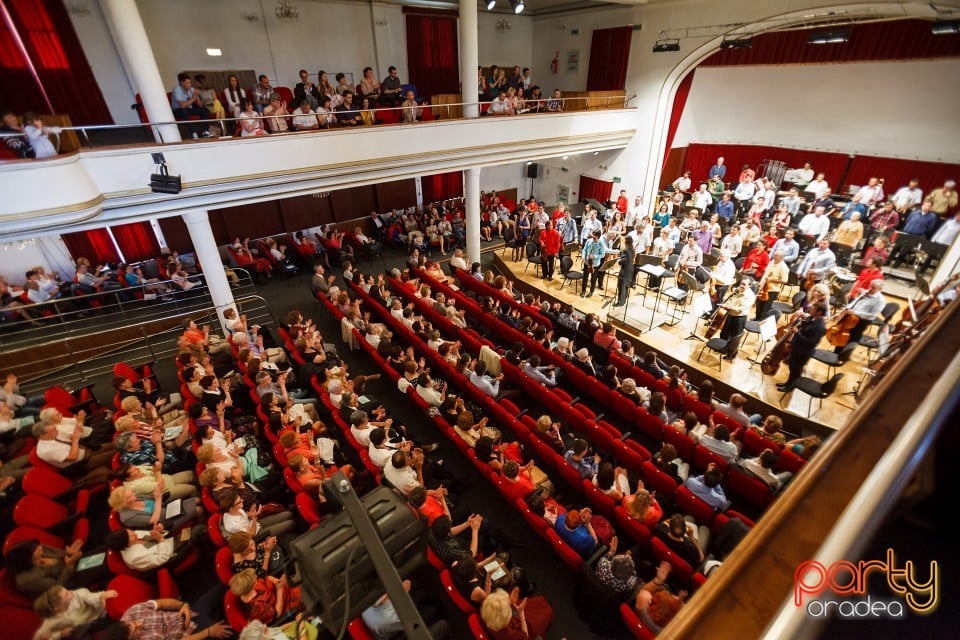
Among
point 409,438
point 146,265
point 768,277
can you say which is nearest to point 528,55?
point 768,277

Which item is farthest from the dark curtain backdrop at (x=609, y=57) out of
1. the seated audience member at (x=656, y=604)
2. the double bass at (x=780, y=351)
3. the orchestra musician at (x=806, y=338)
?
the seated audience member at (x=656, y=604)

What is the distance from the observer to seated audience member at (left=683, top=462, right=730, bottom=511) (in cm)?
415

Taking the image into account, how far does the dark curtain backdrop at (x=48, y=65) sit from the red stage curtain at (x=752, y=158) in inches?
627

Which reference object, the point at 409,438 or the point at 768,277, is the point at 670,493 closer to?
the point at 409,438

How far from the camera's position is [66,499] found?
173 inches

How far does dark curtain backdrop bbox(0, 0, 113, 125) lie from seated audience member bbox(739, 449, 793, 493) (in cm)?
1313


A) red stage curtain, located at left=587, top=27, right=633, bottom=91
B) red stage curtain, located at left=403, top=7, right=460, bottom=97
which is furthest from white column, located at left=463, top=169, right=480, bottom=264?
red stage curtain, located at left=587, top=27, right=633, bottom=91

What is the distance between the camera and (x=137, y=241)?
10.3 m

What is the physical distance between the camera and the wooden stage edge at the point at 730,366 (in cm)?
643

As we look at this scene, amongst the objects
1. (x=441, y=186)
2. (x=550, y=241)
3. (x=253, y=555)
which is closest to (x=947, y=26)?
(x=550, y=241)

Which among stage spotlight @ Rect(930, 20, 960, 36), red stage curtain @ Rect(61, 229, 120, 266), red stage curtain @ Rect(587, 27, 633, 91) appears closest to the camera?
stage spotlight @ Rect(930, 20, 960, 36)

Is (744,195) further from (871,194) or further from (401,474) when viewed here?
(401,474)

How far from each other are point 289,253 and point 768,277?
10.7m

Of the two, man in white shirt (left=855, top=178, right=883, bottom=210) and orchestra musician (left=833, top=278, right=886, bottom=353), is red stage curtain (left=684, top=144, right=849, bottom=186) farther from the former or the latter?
orchestra musician (left=833, top=278, right=886, bottom=353)
